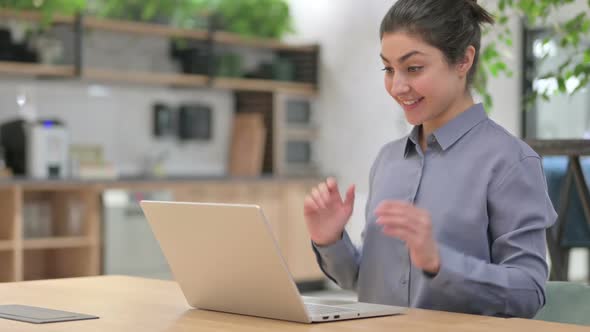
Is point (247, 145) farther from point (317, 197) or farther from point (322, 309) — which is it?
point (322, 309)

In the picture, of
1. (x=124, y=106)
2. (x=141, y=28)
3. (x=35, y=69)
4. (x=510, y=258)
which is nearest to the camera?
(x=510, y=258)

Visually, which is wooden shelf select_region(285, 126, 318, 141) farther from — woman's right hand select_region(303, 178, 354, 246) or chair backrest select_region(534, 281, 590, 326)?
chair backrest select_region(534, 281, 590, 326)

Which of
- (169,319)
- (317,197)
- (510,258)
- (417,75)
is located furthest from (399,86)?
(169,319)

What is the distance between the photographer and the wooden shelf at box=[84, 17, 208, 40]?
6.78 meters

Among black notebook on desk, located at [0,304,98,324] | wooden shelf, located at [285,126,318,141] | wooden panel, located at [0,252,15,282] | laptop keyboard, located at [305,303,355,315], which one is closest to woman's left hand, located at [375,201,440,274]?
laptop keyboard, located at [305,303,355,315]

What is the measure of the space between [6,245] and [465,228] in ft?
15.2

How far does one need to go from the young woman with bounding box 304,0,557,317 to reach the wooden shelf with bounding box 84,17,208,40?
16.6ft

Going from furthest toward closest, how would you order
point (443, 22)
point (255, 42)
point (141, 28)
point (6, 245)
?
point (255, 42), point (141, 28), point (6, 245), point (443, 22)

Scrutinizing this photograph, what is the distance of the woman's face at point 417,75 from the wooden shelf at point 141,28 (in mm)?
5138

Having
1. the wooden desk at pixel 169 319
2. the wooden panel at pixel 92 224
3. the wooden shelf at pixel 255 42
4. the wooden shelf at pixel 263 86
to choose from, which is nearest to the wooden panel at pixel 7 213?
the wooden panel at pixel 92 224

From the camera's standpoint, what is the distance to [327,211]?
1.92 metres

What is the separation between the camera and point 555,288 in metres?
1.90

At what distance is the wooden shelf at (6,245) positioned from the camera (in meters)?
5.94

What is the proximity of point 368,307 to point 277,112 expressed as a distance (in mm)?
6078
